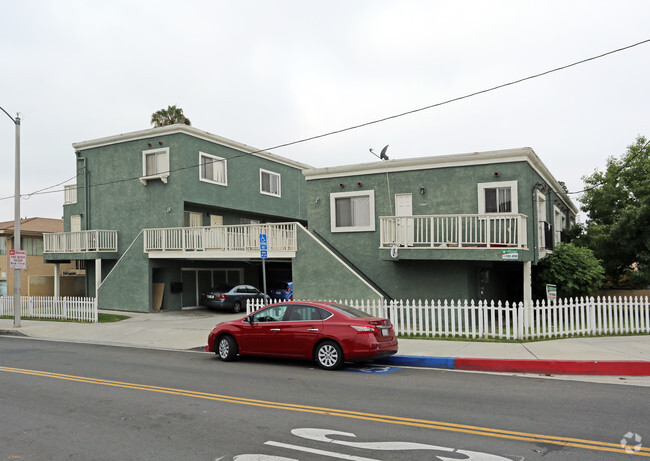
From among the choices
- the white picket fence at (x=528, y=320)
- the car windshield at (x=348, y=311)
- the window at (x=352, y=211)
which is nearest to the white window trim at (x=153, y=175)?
the window at (x=352, y=211)

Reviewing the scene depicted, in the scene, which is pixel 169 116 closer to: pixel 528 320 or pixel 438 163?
pixel 438 163

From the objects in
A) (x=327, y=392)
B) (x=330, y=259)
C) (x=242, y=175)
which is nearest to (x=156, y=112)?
(x=242, y=175)

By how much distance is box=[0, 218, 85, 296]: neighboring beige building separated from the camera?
31359 mm

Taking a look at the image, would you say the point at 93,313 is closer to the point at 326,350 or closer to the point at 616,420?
the point at 326,350

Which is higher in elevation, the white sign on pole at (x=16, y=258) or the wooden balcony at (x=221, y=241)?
the wooden balcony at (x=221, y=241)

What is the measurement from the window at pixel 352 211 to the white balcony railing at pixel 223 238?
5.42ft

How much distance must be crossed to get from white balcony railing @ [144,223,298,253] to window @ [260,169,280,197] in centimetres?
758

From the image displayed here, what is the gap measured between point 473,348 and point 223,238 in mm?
11675

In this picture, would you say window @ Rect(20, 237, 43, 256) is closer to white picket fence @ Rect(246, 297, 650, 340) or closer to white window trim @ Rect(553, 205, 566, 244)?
white picket fence @ Rect(246, 297, 650, 340)

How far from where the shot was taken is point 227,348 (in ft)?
40.5

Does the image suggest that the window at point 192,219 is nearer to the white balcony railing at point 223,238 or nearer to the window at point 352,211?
the white balcony railing at point 223,238

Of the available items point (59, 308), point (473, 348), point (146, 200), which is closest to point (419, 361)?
point (473, 348)

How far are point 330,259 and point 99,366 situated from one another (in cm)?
A: 835

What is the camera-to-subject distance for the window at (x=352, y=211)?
1930cm
